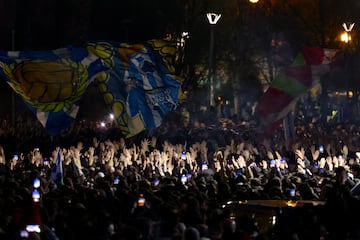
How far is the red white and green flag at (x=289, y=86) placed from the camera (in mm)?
25641

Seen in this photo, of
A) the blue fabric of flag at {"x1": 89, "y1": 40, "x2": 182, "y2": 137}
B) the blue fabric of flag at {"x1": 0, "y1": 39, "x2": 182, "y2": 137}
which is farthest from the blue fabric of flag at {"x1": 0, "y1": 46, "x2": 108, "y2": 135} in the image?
the blue fabric of flag at {"x1": 89, "y1": 40, "x2": 182, "y2": 137}

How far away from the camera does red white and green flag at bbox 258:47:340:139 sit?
25641 millimetres

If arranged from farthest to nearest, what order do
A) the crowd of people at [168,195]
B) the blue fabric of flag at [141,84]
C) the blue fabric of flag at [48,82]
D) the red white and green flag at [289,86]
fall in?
the red white and green flag at [289,86] → the blue fabric of flag at [141,84] → the blue fabric of flag at [48,82] → the crowd of people at [168,195]

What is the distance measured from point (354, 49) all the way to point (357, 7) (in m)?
1.96

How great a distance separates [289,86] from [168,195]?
1222 cm

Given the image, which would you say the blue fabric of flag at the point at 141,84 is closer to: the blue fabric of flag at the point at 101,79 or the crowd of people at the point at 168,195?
the blue fabric of flag at the point at 101,79

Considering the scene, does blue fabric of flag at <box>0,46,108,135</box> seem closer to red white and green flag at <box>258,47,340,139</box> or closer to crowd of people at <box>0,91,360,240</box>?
crowd of people at <box>0,91,360,240</box>

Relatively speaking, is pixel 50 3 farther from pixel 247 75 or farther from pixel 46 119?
pixel 46 119

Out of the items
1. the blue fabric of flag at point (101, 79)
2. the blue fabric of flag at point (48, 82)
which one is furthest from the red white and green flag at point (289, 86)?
the blue fabric of flag at point (48, 82)

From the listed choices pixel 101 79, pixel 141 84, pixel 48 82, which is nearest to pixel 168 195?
pixel 48 82

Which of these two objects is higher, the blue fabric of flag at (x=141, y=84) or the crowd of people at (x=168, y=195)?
the blue fabric of flag at (x=141, y=84)

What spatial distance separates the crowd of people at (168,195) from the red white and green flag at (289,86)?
0.89 meters

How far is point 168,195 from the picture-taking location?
14.4 m

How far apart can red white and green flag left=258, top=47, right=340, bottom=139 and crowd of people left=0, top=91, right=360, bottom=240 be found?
886 mm
